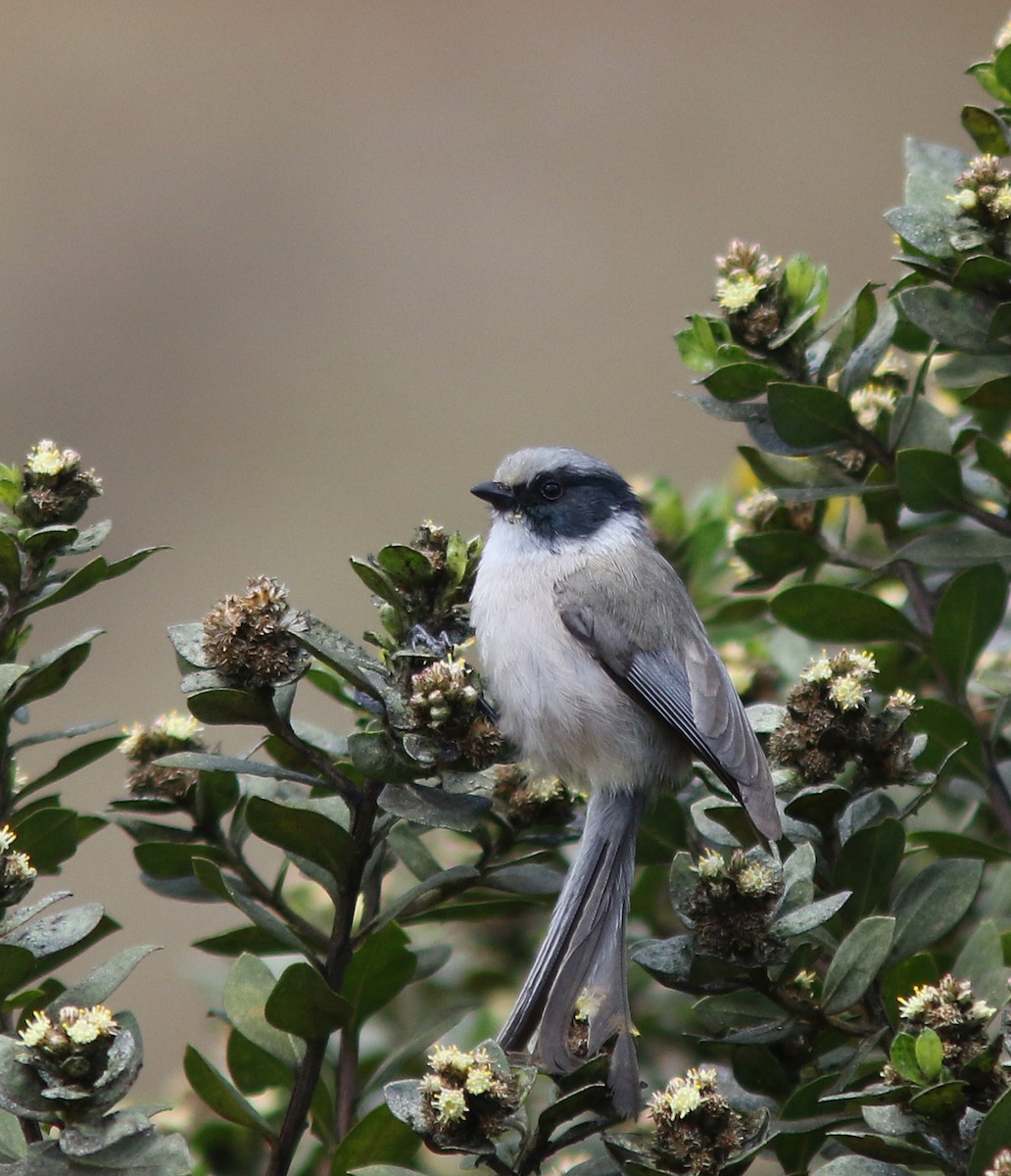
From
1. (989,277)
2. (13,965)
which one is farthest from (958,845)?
(13,965)

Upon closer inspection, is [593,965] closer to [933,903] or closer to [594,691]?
[933,903]

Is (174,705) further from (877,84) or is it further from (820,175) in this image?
(877,84)

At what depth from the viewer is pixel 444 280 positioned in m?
7.96

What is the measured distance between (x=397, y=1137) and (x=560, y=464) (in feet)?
5.50

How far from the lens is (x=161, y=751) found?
1921 mm

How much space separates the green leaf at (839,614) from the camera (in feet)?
6.72

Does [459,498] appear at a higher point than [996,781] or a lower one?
higher

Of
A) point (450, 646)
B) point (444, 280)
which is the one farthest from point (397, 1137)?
point (444, 280)

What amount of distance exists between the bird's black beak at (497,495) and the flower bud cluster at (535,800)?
0.99 m

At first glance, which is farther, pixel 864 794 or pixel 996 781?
pixel 996 781

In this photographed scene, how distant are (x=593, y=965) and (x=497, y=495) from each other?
125 centimetres

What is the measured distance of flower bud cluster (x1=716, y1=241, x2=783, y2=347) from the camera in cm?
A: 200

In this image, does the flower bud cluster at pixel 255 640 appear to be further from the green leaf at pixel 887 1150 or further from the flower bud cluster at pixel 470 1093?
the green leaf at pixel 887 1150

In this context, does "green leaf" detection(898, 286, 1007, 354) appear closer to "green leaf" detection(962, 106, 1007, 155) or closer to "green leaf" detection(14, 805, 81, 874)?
"green leaf" detection(962, 106, 1007, 155)
